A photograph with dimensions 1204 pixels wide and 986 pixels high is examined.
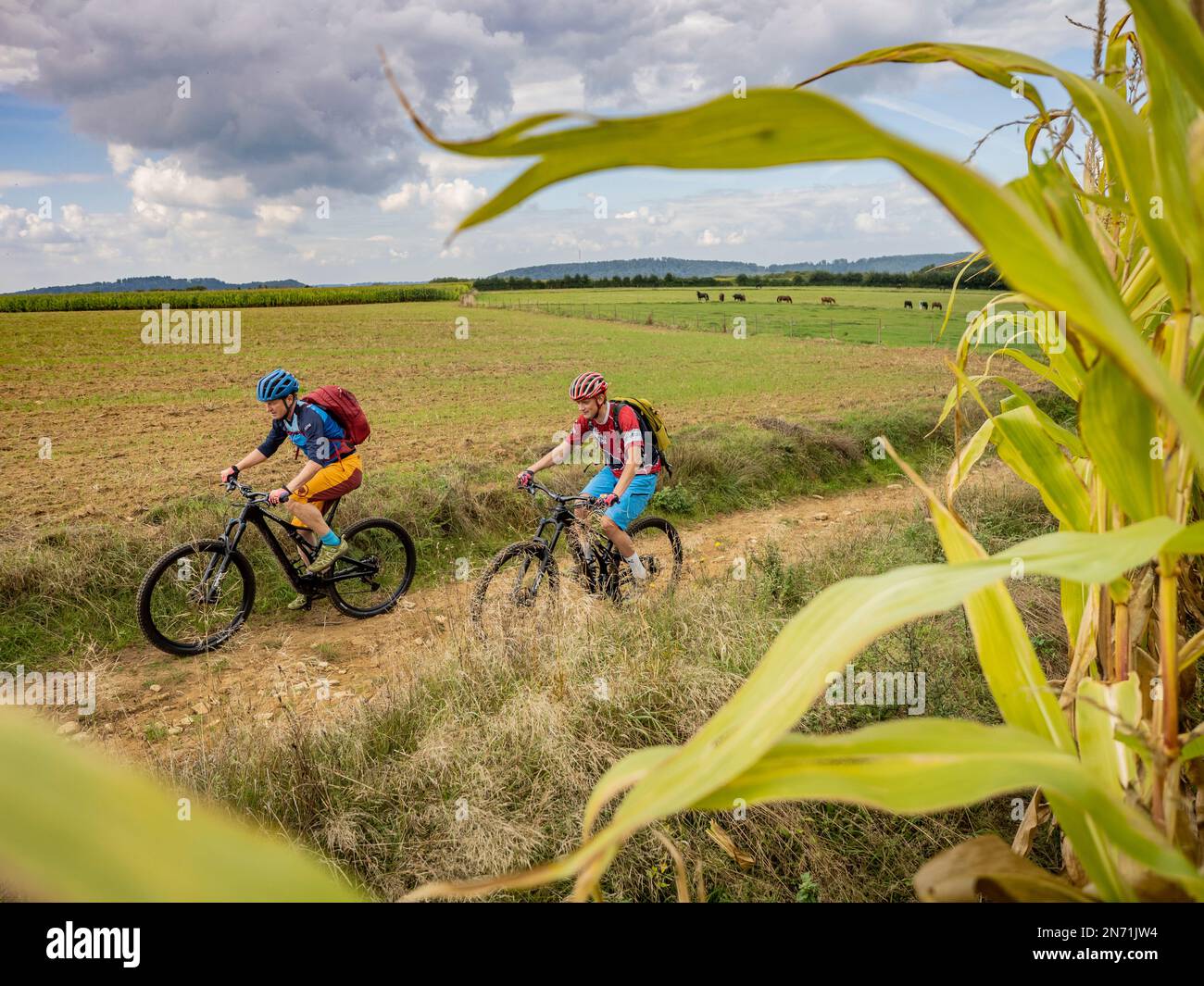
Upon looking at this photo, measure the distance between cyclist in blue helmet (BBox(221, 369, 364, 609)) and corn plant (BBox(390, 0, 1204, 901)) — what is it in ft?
19.6

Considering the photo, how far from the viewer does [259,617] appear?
7.10 metres

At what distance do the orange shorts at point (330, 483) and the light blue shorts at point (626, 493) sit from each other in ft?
6.98

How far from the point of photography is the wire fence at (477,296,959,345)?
144 feet

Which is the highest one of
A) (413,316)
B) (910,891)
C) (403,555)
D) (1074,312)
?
(413,316)

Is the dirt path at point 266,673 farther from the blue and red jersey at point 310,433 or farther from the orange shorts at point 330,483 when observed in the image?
the blue and red jersey at point 310,433

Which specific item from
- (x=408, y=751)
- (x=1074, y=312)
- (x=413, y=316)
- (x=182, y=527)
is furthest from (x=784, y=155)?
(x=413, y=316)

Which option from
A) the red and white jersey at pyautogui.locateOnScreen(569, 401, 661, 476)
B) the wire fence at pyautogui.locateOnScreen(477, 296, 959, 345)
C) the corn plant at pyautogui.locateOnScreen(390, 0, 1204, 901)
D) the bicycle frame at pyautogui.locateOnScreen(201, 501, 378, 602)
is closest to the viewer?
the corn plant at pyautogui.locateOnScreen(390, 0, 1204, 901)

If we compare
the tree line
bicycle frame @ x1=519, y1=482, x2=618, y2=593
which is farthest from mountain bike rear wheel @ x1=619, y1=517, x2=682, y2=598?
the tree line

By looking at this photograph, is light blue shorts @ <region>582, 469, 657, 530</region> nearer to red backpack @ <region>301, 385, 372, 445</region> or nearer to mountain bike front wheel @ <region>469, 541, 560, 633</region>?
mountain bike front wheel @ <region>469, 541, 560, 633</region>

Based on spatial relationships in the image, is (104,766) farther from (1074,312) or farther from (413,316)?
(413,316)

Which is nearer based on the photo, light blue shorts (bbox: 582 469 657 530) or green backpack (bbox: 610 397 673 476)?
green backpack (bbox: 610 397 673 476)
